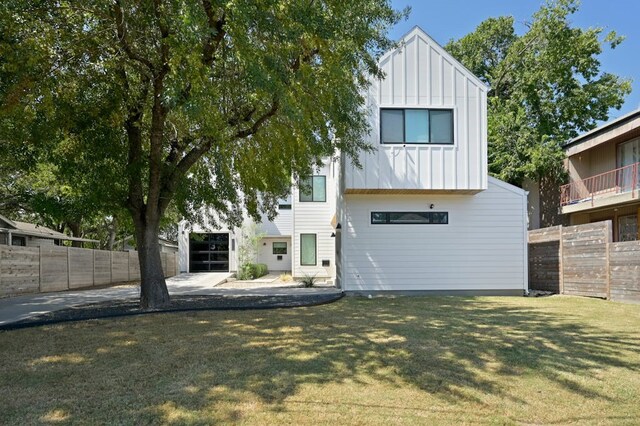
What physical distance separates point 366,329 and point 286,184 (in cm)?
663

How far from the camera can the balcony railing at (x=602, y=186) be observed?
1652 centimetres

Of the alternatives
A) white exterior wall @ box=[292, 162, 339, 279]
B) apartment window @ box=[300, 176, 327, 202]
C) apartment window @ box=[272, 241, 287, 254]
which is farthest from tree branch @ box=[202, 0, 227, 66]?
apartment window @ box=[272, 241, 287, 254]

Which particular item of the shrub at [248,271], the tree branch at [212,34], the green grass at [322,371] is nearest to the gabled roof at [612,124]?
the green grass at [322,371]

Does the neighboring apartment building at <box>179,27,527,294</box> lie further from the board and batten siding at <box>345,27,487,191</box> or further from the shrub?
the shrub

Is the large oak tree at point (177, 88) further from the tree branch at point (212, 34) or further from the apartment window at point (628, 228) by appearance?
the apartment window at point (628, 228)

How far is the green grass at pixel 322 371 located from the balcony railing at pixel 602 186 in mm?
9768

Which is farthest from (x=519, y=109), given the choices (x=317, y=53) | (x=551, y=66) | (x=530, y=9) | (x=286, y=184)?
(x=317, y=53)

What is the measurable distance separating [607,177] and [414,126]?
9.84 metres

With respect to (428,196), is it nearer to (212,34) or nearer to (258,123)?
(258,123)

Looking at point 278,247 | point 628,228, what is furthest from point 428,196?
point 278,247

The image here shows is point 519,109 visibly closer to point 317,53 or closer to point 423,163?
point 423,163

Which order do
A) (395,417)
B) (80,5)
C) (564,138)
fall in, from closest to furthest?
1. (395,417)
2. (80,5)
3. (564,138)

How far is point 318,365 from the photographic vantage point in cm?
557

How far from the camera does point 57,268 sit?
53.2 feet
